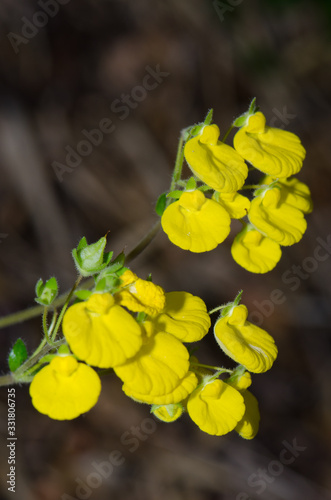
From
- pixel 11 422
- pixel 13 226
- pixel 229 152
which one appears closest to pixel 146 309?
pixel 229 152

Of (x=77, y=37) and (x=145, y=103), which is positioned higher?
(x=77, y=37)

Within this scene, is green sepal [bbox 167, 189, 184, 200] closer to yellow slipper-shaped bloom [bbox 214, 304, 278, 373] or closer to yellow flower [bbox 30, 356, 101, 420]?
yellow slipper-shaped bloom [bbox 214, 304, 278, 373]

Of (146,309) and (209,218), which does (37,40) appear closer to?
(209,218)

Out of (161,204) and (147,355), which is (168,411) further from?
(161,204)

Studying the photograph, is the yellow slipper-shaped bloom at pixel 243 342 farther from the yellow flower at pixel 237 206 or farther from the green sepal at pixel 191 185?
the green sepal at pixel 191 185

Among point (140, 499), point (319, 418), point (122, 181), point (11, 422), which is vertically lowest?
point (319, 418)

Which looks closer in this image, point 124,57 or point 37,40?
point 37,40

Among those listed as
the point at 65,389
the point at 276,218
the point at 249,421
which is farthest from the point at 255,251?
the point at 65,389
